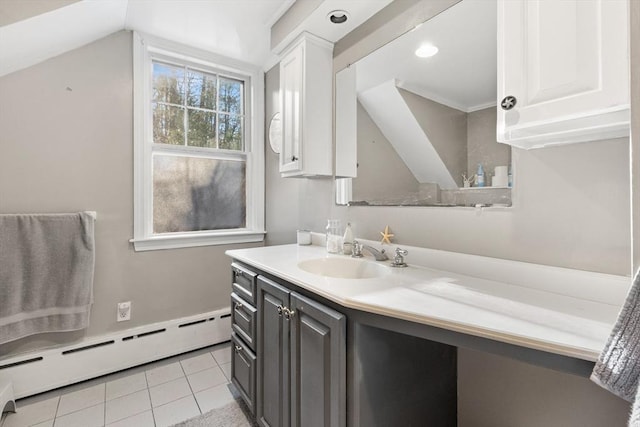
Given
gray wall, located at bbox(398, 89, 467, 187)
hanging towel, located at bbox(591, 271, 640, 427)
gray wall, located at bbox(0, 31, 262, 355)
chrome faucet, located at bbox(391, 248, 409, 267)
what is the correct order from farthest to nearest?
gray wall, located at bbox(0, 31, 262, 355)
chrome faucet, located at bbox(391, 248, 409, 267)
gray wall, located at bbox(398, 89, 467, 187)
hanging towel, located at bbox(591, 271, 640, 427)

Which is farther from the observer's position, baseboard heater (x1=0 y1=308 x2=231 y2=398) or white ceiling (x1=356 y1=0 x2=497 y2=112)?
baseboard heater (x1=0 y1=308 x2=231 y2=398)

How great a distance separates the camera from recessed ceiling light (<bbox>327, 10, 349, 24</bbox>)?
160 centimetres

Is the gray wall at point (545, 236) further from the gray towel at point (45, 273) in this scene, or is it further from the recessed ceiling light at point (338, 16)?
the gray towel at point (45, 273)

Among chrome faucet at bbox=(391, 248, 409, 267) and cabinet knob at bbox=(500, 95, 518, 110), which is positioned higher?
cabinet knob at bbox=(500, 95, 518, 110)

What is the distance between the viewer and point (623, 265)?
2.89 ft

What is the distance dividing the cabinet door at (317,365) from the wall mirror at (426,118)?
0.75 m

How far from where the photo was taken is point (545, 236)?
1031 mm

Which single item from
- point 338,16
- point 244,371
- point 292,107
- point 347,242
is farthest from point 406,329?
point 338,16

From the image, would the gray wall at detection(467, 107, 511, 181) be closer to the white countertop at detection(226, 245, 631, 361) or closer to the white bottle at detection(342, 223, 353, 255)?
the white countertop at detection(226, 245, 631, 361)

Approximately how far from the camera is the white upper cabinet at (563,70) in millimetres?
688

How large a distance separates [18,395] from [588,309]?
2.87 m

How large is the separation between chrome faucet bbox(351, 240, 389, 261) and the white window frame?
1336 millimetres

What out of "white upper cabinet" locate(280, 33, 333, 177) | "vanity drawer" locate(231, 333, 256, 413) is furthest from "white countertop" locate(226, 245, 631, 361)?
"white upper cabinet" locate(280, 33, 333, 177)

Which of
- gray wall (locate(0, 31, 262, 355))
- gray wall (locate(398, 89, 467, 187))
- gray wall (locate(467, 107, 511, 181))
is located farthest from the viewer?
gray wall (locate(0, 31, 262, 355))
